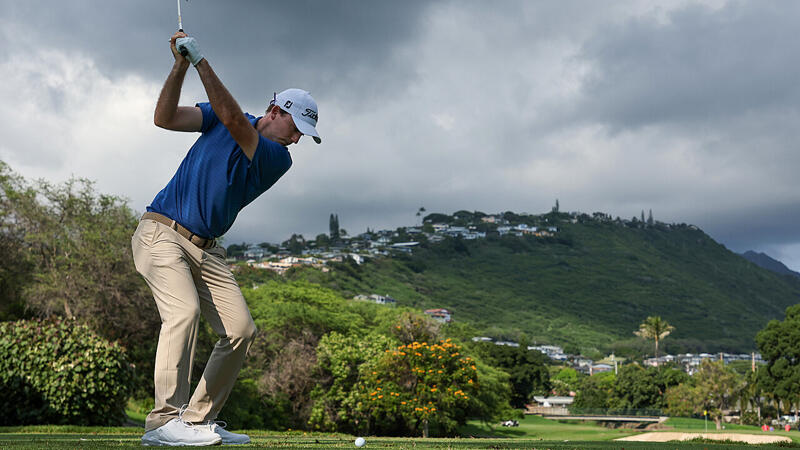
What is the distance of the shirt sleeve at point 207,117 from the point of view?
5887 mm

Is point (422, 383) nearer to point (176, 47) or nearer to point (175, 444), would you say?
point (175, 444)

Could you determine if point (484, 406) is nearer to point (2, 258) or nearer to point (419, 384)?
point (419, 384)

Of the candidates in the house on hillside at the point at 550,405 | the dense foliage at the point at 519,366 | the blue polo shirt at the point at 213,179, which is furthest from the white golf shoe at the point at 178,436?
the house on hillside at the point at 550,405

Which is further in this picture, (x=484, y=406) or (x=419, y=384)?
(x=484, y=406)

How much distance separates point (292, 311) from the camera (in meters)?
46.8

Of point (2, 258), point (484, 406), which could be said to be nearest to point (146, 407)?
point (2, 258)

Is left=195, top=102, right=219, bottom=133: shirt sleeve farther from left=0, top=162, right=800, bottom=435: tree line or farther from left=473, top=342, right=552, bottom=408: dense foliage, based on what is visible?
left=473, top=342, right=552, bottom=408: dense foliage

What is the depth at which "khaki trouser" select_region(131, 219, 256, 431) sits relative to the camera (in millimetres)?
5664

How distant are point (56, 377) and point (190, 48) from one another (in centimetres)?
1518

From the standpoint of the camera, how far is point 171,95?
5.57 metres

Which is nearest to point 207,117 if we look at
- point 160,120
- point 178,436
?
point 160,120

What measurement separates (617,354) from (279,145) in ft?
638

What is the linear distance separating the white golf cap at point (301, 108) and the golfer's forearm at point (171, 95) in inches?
34.7

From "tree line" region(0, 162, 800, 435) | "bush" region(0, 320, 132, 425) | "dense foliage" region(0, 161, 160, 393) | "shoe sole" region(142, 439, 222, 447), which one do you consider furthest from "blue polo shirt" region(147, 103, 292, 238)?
"dense foliage" region(0, 161, 160, 393)
